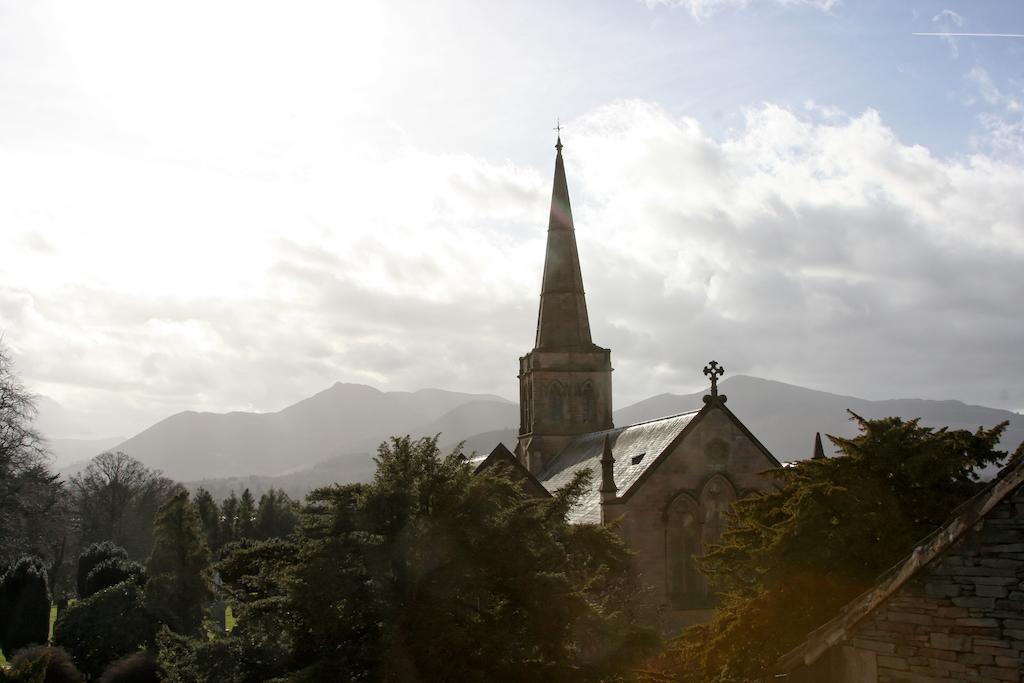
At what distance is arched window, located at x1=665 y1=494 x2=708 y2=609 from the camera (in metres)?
32.2

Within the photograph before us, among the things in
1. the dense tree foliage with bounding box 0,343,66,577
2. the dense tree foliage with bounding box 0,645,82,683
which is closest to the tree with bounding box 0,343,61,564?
the dense tree foliage with bounding box 0,343,66,577

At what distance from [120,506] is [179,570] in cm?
4902

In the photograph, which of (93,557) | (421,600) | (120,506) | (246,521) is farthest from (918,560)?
(120,506)

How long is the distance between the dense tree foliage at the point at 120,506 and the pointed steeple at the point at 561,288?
4734 centimetres

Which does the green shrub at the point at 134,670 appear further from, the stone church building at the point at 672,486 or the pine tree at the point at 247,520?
the pine tree at the point at 247,520

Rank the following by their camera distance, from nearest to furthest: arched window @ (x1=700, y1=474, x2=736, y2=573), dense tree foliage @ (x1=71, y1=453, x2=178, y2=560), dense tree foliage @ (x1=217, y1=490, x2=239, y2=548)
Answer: arched window @ (x1=700, y1=474, x2=736, y2=573) < dense tree foliage @ (x1=217, y1=490, x2=239, y2=548) < dense tree foliage @ (x1=71, y1=453, x2=178, y2=560)

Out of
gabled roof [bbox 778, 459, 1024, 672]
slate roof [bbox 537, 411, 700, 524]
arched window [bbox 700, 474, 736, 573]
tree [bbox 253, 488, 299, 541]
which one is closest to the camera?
gabled roof [bbox 778, 459, 1024, 672]

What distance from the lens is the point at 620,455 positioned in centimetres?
3653

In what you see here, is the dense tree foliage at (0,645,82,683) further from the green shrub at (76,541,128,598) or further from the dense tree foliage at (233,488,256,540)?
the dense tree foliage at (233,488,256,540)

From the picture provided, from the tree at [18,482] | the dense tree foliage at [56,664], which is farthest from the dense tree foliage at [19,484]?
the dense tree foliage at [56,664]

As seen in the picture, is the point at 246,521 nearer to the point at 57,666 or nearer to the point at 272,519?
the point at 272,519

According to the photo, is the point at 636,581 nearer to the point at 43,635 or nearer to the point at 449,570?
the point at 449,570

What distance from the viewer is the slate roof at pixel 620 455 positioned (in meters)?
33.3

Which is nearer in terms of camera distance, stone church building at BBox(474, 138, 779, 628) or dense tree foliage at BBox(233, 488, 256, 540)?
stone church building at BBox(474, 138, 779, 628)
